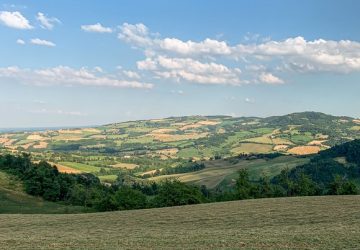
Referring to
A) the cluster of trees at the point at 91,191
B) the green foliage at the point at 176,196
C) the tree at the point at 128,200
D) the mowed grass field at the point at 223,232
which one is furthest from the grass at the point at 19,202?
the mowed grass field at the point at 223,232

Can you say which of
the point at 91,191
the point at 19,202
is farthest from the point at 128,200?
the point at 19,202

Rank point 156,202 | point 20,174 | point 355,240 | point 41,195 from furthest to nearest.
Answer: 1. point 20,174
2. point 41,195
3. point 156,202
4. point 355,240

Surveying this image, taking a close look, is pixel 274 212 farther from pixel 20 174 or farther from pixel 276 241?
pixel 20 174

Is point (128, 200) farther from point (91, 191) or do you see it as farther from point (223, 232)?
point (223, 232)

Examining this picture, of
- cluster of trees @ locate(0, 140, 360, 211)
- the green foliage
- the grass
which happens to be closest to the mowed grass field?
the green foliage

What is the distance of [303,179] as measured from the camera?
11850cm

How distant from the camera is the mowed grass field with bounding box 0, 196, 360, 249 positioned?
98.6 ft

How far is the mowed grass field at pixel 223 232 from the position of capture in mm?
30062

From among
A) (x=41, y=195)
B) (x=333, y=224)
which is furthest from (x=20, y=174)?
(x=333, y=224)

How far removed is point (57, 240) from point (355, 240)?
24.9 metres

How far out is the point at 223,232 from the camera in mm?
37188

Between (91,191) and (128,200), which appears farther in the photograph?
(91,191)

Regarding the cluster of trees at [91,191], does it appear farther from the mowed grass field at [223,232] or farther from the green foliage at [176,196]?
the mowed grass field at [223,232]

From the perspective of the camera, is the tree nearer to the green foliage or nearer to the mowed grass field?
the green foliage
